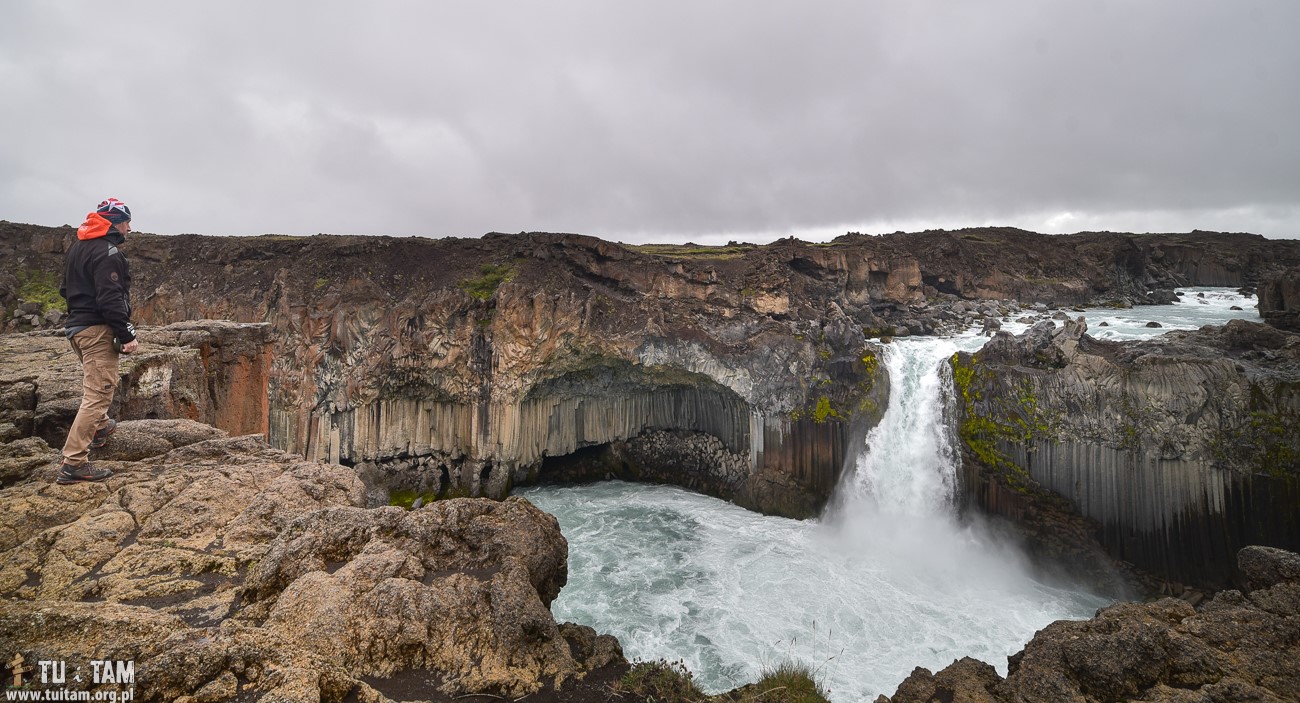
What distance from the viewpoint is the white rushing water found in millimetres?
14117

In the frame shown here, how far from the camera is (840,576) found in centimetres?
1806

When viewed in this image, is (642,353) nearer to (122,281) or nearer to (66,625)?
(122,281)

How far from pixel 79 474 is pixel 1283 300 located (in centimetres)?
3469

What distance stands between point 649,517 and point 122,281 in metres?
20.4

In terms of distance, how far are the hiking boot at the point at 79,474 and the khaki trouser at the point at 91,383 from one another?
0.05 meters

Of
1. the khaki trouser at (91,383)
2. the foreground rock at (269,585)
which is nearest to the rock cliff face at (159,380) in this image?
the foreground rock at (269,585)

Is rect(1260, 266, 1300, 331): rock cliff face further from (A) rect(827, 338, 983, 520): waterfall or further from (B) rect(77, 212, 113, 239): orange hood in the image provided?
(B) rect(77, 212, 113, 239): orange hood

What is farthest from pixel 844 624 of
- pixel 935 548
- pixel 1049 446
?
pixel 1049 446

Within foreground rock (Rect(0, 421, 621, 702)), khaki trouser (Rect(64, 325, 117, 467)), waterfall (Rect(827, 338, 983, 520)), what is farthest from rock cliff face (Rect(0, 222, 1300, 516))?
khaki trouser (Rect(64, 325, 117, 467))

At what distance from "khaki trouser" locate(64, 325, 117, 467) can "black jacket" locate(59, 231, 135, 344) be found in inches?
5.3

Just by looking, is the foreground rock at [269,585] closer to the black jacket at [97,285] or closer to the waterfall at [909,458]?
the black jacket at [97,285]

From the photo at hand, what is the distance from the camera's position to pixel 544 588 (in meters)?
6.40

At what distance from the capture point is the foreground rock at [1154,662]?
6086mm

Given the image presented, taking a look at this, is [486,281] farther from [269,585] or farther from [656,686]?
[656,686]
